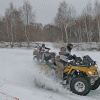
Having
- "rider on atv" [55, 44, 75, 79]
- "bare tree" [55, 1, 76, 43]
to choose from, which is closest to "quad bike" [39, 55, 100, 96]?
"rider on atv" [55, 44, 75, 79]

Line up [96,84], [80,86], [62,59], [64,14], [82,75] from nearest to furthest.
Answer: [80,86] → [82,75] → [96,84] → [62,59] → [64,14]

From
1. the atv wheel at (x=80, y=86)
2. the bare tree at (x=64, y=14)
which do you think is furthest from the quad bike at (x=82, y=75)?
the bare tree at (x=64, y=14)

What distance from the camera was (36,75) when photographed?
16.4ft

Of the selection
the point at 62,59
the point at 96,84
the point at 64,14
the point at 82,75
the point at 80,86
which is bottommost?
the point at 96,84

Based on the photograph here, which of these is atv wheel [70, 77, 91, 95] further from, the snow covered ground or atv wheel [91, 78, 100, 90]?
atv wheel [91, 78, 100, 90]

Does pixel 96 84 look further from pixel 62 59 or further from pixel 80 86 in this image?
pixel 62 59

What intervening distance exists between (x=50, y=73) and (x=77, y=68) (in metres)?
1.12

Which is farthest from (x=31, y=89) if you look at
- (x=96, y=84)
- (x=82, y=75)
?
(x=96, y=84)

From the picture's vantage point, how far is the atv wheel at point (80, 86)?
4.03 metres

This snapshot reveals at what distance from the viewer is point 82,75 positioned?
176 inches

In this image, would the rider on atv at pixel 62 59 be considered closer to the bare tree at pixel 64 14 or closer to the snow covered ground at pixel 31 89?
the snow covered ground at pixel 31 89

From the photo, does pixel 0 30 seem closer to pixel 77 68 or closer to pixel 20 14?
pixel 20 14

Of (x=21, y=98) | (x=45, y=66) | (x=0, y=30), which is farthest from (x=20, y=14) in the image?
(x=21, y=98)

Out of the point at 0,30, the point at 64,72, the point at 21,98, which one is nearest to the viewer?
the point at 21,98
